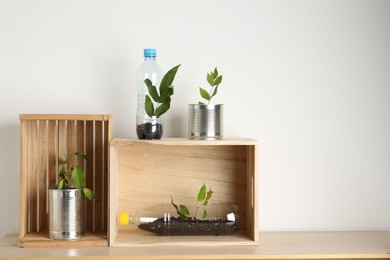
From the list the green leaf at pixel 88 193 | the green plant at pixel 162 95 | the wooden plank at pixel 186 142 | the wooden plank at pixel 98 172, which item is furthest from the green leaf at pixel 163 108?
the green leaf at pixel 88 193

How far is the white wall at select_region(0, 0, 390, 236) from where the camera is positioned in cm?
197

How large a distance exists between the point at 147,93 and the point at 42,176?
1.43ft

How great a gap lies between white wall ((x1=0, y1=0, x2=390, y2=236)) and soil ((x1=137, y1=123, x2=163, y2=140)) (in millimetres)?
147

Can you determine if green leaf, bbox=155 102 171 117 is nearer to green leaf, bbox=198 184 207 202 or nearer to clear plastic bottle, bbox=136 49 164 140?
clear plastic bottle, bbox=136 49 164 140

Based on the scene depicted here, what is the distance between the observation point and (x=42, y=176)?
6.34 ft

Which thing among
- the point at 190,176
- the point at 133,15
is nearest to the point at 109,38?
the point at 133,15

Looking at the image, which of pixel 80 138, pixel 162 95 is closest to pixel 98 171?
pixel 80 138

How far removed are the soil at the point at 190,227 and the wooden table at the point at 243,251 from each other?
11cm

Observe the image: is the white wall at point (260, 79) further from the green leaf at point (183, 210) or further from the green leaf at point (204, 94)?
the green leaf at point (183, 210)

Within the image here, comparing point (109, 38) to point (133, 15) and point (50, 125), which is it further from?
point (50, 125)

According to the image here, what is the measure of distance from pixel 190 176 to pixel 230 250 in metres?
0.35

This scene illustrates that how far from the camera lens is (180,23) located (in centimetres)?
199

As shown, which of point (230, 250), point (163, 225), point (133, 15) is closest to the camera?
point (230, 250)

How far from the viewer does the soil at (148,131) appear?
183 cm
